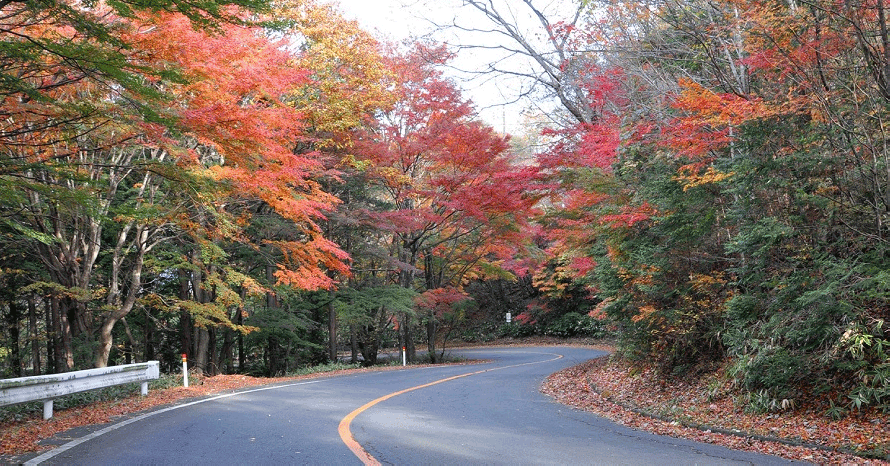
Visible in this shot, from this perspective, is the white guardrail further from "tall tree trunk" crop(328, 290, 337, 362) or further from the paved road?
"tall tree trunk" crop(328, 290, 337, 362)

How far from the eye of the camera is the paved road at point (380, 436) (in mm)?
5953

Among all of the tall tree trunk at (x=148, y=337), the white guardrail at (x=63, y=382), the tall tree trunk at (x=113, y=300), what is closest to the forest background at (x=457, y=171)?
the tall tree trunk at (x=113, y=300)

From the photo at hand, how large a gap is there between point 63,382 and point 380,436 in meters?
5.53

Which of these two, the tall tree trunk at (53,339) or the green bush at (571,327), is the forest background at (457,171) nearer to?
the tall tree trunk at (53,339)

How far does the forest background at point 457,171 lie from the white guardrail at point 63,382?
7.58 ft

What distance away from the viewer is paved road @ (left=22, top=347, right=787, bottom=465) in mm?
5953

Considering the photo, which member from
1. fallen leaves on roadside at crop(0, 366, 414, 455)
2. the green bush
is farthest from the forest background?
the green bush

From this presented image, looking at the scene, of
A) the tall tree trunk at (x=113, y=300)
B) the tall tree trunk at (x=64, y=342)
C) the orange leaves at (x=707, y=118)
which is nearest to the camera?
the orange leaves at (x=707, y=118)

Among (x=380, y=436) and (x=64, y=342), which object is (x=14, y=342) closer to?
(x=64, y=342)

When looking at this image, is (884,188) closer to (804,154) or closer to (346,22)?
(804,154)

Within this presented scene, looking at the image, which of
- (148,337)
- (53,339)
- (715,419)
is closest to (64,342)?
(53,339)

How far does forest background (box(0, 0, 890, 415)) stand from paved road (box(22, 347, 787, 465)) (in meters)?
2.64

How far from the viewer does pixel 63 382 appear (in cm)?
931

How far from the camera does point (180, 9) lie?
20.0 feet
